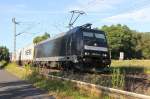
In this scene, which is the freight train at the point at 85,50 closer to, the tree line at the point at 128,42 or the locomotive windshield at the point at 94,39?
the locomotive windshield at the point at 94,39

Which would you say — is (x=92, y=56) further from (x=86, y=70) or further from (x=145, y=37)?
(x=145, y=37)

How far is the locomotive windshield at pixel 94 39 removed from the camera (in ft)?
91.6

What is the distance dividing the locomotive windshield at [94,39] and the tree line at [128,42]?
8435cm

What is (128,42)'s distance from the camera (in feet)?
403

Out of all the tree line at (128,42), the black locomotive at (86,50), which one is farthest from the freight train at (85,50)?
the tree line at (128,42)

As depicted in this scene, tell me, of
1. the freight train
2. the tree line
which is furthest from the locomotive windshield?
the tree line

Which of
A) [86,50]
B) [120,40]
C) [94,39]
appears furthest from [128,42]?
[86,50]

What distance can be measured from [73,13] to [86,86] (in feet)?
81.4

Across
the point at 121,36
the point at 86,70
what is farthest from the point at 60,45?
the point at 121,36

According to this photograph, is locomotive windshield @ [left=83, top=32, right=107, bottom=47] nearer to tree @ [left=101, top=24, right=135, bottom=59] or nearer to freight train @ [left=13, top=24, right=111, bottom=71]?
freight train @ [left=13, top=24, right=111, bottom=71]

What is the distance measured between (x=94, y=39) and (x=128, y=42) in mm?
95703

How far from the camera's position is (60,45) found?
1336 inches

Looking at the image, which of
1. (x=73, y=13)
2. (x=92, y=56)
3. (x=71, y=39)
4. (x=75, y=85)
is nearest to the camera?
(x=75, y=85)

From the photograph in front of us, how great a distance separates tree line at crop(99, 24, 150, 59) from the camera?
117 meters
